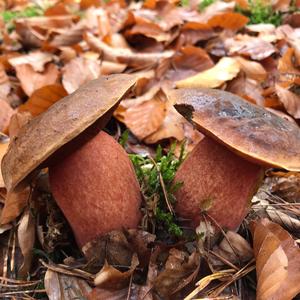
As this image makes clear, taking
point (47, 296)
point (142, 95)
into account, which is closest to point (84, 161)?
point (47, 296)

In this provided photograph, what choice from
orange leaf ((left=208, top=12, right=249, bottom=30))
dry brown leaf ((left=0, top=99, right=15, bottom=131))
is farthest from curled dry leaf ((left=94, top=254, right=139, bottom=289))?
orange leaf ((left=208, top=12, right=249, bottom=30))

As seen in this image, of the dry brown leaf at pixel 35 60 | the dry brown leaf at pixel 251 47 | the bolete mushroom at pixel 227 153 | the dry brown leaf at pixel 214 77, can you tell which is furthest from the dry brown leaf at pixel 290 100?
the dry brown leaf at pixel 35 60

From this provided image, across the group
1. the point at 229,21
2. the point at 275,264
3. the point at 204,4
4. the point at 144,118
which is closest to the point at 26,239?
the point at 275,264

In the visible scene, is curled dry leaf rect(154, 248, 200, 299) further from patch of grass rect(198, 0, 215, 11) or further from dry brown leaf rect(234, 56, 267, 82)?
patch of grass rect(198, 0, 215, 11)

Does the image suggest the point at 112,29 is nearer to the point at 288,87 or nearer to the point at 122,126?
the point at 122,126

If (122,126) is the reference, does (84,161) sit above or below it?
above

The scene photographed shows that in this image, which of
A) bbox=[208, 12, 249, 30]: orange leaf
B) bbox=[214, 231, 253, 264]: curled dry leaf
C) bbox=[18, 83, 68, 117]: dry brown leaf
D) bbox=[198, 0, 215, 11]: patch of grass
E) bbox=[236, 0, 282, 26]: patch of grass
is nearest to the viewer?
bbox=[214, 231, 253, 264]: curled dry leaf

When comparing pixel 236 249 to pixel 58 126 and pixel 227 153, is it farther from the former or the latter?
pixel 58 126
